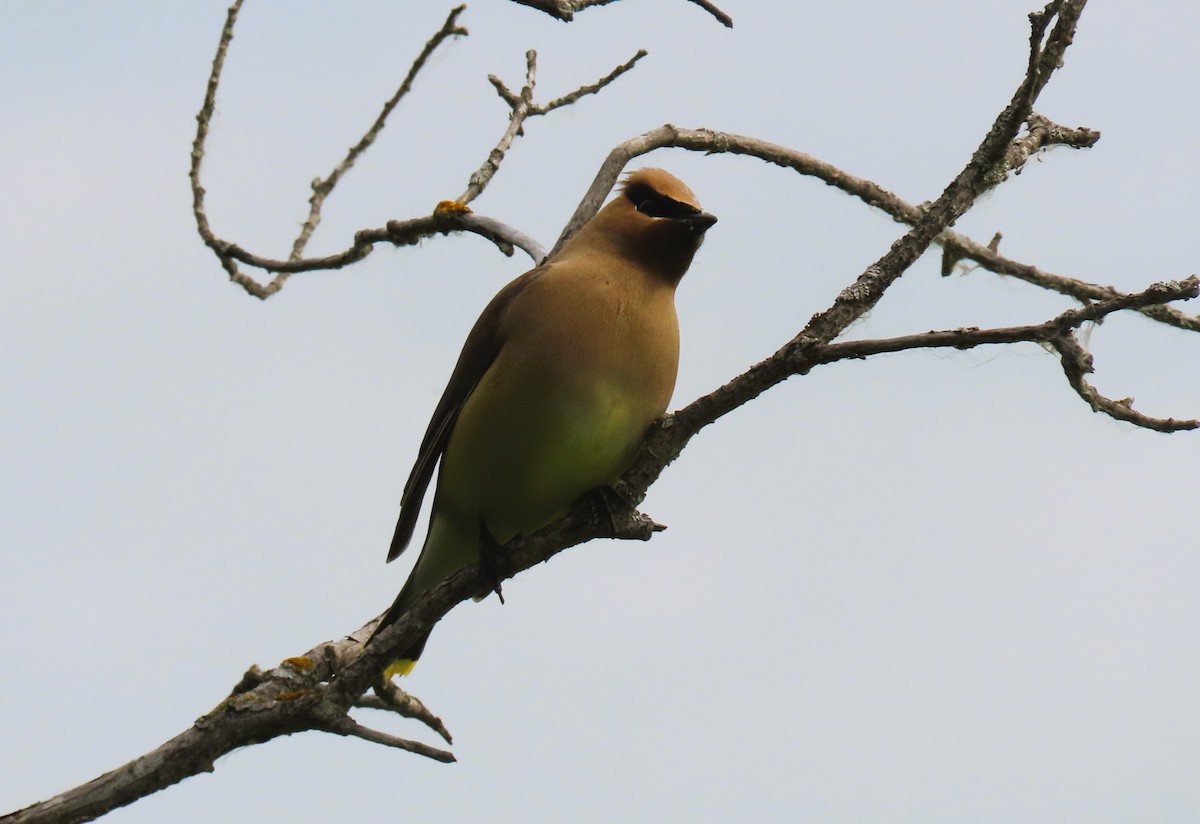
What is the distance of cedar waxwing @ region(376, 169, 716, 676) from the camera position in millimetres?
4312

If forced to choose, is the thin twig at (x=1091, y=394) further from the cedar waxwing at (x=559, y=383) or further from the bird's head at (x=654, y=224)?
the bird's head at (x=654, y=224)

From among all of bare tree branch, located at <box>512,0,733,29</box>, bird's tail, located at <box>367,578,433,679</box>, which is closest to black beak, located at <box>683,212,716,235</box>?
bare tree branch, located at <box>512,0,733,29</box>

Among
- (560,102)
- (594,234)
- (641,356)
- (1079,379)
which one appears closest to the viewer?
(1079,379)

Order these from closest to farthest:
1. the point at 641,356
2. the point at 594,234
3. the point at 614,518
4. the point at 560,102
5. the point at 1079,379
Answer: the point at 1079,379 < the point at 614,518 < the point at 641,356 < the point at 594,234 < the point at 560,102

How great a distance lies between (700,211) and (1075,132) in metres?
1.19

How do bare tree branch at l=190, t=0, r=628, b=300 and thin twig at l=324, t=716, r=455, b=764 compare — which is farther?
bare tree branch at l=190, t=0, r=628, b=300

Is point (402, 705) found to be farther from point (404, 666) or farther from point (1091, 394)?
point (1091, 394)

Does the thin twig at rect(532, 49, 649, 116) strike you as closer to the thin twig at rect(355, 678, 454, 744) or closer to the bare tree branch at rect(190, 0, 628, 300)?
the bare tree branch at rect(190, 0, 628, 300)

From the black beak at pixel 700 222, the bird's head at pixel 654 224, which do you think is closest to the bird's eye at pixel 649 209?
the bird's head at pixel 654 224

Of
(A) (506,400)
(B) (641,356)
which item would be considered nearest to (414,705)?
(A) (506,400)

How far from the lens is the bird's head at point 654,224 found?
4.79 m

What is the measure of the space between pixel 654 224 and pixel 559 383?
0.73m

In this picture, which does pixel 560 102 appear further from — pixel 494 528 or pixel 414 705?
pixel 414 705

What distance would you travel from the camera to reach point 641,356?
4.42 m
